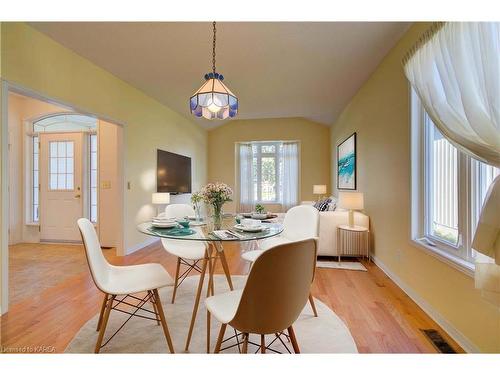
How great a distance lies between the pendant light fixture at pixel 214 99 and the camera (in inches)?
80.9

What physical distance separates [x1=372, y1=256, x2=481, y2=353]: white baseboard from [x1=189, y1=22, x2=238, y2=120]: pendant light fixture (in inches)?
95.6

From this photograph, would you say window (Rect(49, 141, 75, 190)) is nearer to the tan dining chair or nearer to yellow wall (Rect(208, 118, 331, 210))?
yellow wall (Rect(208, 118, 331, 210))

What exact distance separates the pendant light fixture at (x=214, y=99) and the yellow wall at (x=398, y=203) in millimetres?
1751

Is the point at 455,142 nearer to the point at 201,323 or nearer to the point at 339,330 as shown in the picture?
the point at 339,330

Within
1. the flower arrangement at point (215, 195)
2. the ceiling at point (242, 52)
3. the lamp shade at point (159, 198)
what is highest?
the ceiling at point (242, 52)

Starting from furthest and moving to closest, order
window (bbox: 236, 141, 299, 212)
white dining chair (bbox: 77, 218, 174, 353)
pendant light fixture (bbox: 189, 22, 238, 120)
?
window (bbox: 236, 141, 299, 212) < pendant light fixture (bbox: 189, 22, 238, 120) < white dining chair (bbox: 77, 218, 174, 353)

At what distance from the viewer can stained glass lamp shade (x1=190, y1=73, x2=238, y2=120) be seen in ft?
6.74

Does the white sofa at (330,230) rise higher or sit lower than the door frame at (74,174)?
lower

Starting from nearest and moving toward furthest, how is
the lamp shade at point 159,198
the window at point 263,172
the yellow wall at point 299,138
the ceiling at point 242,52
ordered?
the ceiling at point 242,52 < the lamp shade at point 159,198 < the yellow wall at point 299,138 < the window at point 263,172

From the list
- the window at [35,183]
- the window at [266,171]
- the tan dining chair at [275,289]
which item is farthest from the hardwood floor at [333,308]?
the window at [266,171]

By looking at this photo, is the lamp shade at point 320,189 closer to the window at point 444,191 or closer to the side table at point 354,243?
the side table at point 354,243

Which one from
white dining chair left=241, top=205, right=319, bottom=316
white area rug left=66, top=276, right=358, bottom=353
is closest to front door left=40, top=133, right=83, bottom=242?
white area rug left=66, top=276, right=358, bottom=353

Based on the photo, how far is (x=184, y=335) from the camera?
168cm
